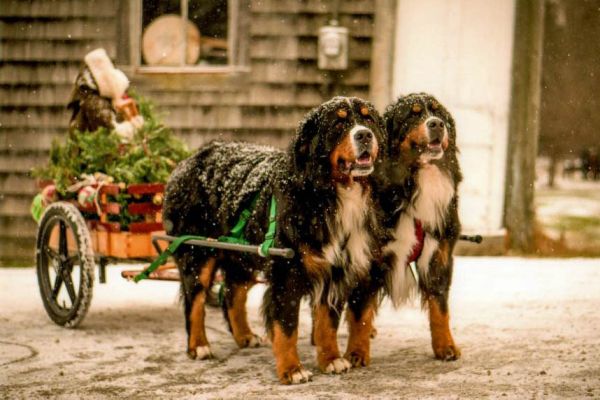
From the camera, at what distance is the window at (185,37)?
8578 millimetres

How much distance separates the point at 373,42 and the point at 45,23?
331cm

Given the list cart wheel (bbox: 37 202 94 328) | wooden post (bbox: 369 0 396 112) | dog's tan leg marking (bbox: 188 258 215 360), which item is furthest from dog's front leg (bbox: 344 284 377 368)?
wooden post (bbox: 369 0 396 112)

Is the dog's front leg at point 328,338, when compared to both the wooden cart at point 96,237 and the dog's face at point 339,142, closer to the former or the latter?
the dog's face at point 339,142

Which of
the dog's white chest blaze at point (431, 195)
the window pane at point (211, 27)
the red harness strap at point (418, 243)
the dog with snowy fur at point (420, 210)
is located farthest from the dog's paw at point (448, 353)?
the window pane at point (211, 27)

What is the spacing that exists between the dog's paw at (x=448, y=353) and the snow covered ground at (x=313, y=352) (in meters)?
0.04

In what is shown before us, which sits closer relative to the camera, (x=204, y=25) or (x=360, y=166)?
(x=360, y=166)

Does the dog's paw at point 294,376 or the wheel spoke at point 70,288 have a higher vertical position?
the wheel spoke at point 70,288

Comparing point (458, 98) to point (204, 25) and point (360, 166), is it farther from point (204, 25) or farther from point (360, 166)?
point (360, 166)

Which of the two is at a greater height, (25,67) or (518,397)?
(25,67)

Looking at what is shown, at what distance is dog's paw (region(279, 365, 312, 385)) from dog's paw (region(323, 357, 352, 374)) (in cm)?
18

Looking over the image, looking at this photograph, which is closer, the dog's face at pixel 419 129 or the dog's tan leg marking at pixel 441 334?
the dog's face at pixel 419 129

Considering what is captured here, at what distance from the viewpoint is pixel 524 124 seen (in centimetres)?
856

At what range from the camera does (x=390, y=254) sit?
4.63 metres

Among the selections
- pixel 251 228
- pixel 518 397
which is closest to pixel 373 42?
pixel 251 228
